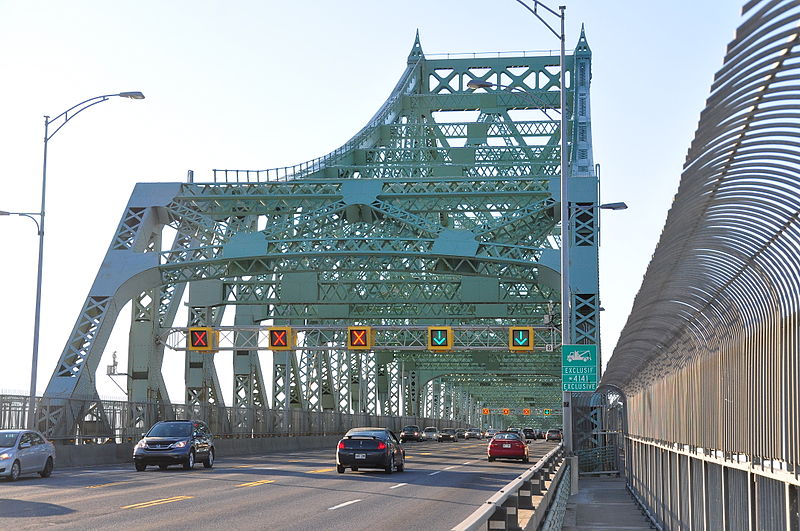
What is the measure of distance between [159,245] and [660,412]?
36219 millimetres

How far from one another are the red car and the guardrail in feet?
93.6

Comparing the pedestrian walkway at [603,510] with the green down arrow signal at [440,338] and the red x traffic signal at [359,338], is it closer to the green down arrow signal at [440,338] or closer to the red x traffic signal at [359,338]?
the green down arrow signal at [440,338]

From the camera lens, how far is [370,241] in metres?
50.8

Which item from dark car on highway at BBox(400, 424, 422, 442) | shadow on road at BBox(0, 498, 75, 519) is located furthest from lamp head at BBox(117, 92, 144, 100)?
dark car on highway at BBox(400, 424, 422, 442)

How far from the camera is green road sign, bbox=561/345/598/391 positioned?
36.9 m

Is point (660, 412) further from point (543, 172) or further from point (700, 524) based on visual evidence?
point (543, 172)

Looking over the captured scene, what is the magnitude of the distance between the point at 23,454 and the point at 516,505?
2145 centimetres

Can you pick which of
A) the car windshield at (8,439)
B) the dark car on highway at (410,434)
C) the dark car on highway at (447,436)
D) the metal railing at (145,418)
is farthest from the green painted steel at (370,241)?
the dark car on highway at (447,436)

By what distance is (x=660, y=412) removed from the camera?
845 inches

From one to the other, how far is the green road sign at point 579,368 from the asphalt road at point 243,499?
376 cm

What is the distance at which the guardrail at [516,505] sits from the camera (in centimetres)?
876

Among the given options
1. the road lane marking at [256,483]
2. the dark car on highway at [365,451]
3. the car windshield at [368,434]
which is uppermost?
the car windshield at [368,434]

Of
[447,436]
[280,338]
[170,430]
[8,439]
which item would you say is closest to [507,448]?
[280,338]

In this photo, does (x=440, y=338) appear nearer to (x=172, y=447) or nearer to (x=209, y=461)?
(x=209, y=461)
